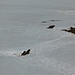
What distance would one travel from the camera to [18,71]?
56.3ft

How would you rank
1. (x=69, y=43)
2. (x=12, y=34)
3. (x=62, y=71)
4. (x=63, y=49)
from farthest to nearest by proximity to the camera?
(x=12, y=34)
(x=69, y=43)
(x=63, y=49)
(x=62, y=71)

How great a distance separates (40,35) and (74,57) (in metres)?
9.36

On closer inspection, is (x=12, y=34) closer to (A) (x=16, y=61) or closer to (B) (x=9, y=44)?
(B) (x=9, y=44)

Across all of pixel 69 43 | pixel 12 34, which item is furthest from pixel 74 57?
pixel 12 34

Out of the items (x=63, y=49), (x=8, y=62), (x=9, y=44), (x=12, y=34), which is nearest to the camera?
(x=8, y=62)

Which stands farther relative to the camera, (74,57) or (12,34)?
(12,34)

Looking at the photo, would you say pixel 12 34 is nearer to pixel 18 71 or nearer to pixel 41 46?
pixel 41 46

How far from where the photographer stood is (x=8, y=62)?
1891cm

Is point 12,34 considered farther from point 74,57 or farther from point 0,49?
point 74,57

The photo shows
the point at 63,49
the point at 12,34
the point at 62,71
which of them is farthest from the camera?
the point at 12,34

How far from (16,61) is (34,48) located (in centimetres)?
387

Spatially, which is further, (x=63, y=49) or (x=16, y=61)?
(x=63, y=49)

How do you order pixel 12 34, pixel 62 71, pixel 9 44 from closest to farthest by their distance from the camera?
pixel 62 71, pixel 9 44, pixel 12 34

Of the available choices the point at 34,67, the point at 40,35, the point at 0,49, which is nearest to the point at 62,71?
the point at 34,67
